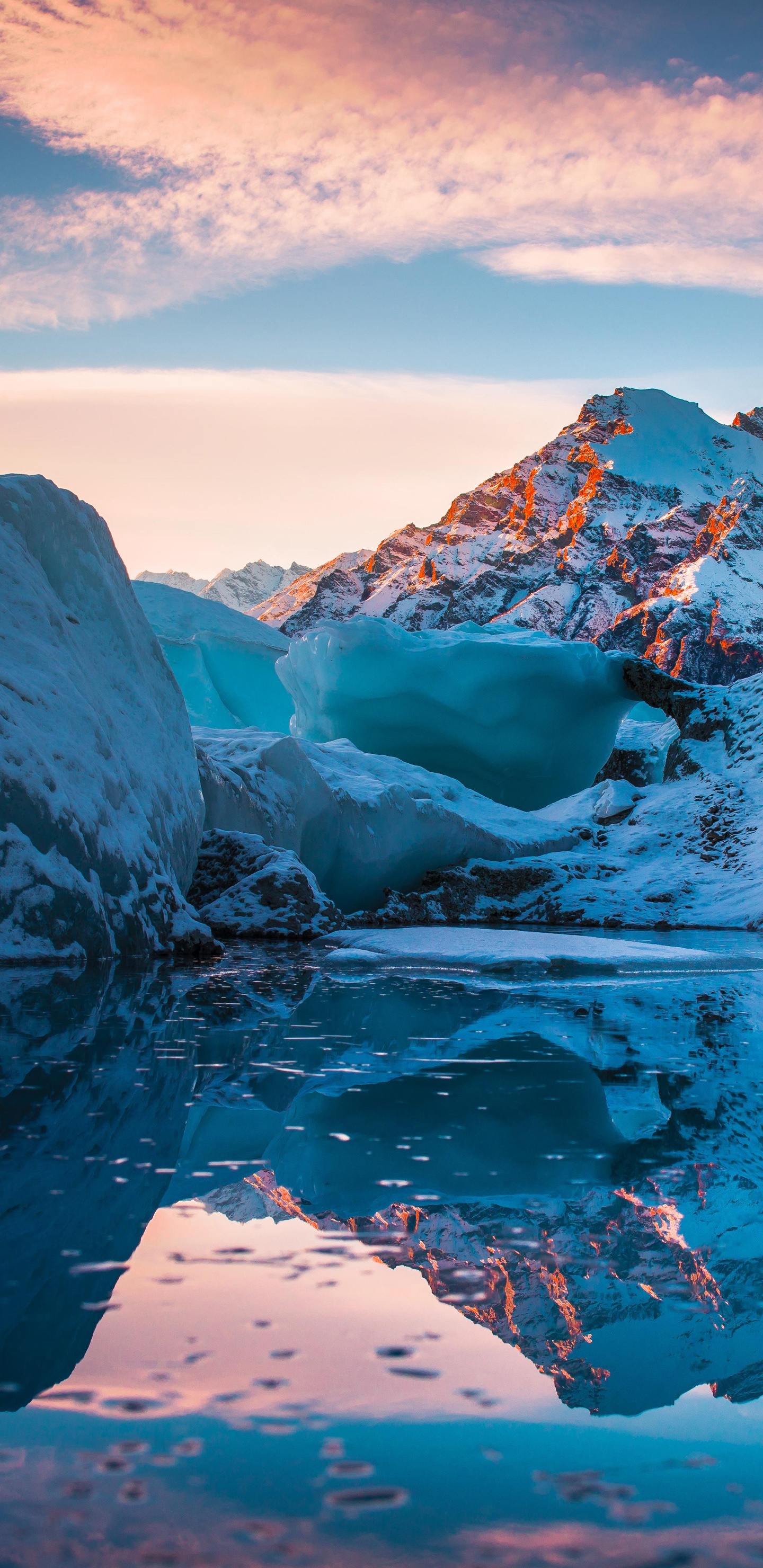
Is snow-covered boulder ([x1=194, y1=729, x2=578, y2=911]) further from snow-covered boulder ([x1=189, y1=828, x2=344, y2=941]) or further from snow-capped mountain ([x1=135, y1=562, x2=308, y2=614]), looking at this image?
snow-capped mountain ([x1=135, y1=562, x2=308, y2=614])

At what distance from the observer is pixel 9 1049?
2.63m

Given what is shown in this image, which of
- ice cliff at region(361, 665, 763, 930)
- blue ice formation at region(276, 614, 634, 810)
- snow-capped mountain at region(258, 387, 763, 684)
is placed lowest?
ice cliff at region(361, 665, 763, 930)

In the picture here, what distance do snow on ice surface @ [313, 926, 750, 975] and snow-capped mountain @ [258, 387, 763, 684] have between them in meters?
44.2

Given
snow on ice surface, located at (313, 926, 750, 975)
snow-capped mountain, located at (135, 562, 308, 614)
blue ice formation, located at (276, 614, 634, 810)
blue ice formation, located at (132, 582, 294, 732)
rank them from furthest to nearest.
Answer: snow-capped mountain, located at (135, 562, 308, 614), blue ice formation, located at (132, 582, 294, 732), blue ice formation, located at (276, 614, 634, 810), snow on ice surface, located at (313, 926, 750, 975)

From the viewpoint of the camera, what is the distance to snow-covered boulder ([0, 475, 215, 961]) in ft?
16.1

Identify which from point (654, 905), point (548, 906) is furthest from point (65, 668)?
point (654, 905)

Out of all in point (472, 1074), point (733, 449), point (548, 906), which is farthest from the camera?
point (733, 449)

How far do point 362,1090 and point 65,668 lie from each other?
159 inches

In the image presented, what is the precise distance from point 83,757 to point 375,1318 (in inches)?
184

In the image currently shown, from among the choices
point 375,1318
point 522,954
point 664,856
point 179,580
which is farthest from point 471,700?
point 179,580

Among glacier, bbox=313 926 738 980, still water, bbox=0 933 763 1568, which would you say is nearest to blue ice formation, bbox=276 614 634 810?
glacier, bbox=313 926 738 980

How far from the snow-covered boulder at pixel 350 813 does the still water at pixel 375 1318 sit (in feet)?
22.0

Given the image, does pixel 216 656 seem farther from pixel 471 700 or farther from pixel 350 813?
pixel 350 813

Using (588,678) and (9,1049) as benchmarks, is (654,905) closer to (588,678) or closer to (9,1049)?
(588,678)
